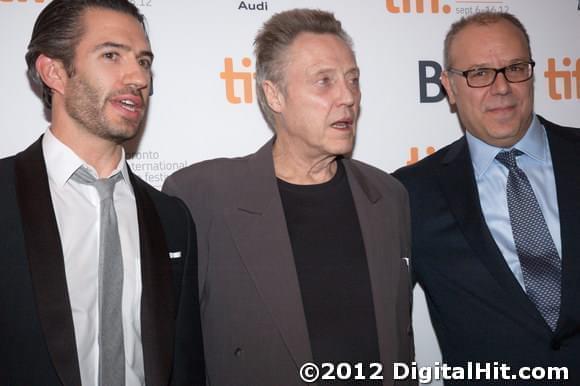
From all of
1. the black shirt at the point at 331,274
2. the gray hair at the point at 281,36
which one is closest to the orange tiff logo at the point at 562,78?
the gray hair at the point at 281,36

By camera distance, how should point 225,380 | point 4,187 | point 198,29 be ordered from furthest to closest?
point 198,29, point 225,380, point 4,187

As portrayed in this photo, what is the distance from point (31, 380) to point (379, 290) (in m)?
1.33

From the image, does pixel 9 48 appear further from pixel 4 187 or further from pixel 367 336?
pixel 367 336

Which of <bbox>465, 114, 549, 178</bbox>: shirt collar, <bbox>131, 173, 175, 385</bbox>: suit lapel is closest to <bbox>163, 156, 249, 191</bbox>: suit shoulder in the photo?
<bbox>131, 173, 175, 385</bbox>: suit lapel

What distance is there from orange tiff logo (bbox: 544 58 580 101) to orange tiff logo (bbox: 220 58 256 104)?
179 cm

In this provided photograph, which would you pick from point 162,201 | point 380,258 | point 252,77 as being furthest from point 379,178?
point 162,201

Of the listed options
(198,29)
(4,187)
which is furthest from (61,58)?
(198,29)

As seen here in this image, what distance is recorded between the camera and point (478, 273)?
7.98 feet

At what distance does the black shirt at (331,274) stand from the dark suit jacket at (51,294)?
1.54 ft

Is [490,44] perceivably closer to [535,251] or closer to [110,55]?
[535,251]

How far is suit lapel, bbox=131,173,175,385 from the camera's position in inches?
77.5

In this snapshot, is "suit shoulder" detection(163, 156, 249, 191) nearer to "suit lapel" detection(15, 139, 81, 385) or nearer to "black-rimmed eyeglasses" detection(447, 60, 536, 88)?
"suit lapel" detection(15, 139, 81, 385)

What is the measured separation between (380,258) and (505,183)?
2.33ft

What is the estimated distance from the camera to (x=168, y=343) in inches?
79.5
